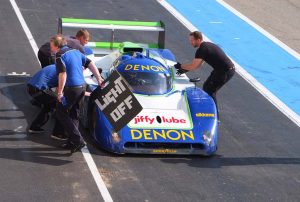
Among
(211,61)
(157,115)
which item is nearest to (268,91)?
(211,61)

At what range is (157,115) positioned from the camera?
11.6 meters

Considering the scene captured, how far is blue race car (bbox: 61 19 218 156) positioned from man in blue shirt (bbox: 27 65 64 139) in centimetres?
61

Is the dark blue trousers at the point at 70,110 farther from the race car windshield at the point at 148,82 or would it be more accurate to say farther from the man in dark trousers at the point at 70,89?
the race car windshield at the point at 148,82

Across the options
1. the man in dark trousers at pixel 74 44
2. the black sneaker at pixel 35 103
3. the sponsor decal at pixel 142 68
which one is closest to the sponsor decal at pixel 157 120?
the sponsor decal at pixel 142 68

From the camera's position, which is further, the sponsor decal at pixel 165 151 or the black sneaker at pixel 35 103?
the black sneaker at pixel 35 103

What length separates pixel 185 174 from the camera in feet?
35.1

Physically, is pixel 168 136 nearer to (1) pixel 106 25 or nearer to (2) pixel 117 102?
(2) pixel 117 102

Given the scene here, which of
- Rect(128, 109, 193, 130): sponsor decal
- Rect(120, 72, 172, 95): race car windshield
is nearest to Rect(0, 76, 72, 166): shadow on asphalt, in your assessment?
Rect(128, 109, 193, 130): sponsor decal

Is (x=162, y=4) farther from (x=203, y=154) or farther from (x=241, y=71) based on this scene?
(x=203, y=154)

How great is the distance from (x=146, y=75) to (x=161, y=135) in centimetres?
157

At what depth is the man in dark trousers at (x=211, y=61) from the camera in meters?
12.8

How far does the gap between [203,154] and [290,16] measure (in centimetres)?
1193

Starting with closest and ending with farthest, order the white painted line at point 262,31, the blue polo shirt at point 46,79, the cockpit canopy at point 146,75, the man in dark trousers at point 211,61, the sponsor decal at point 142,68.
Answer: the blue polo shirt at point 46,79
the cockpit canopy at point 146,75
the sponsor decal at point 142,68
the man in dark trousers at point 211,61
the white painted line at point 262,31

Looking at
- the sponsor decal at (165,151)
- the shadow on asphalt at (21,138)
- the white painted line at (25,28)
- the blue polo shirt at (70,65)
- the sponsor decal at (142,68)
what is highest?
the blue polo shirt at (70,65)
